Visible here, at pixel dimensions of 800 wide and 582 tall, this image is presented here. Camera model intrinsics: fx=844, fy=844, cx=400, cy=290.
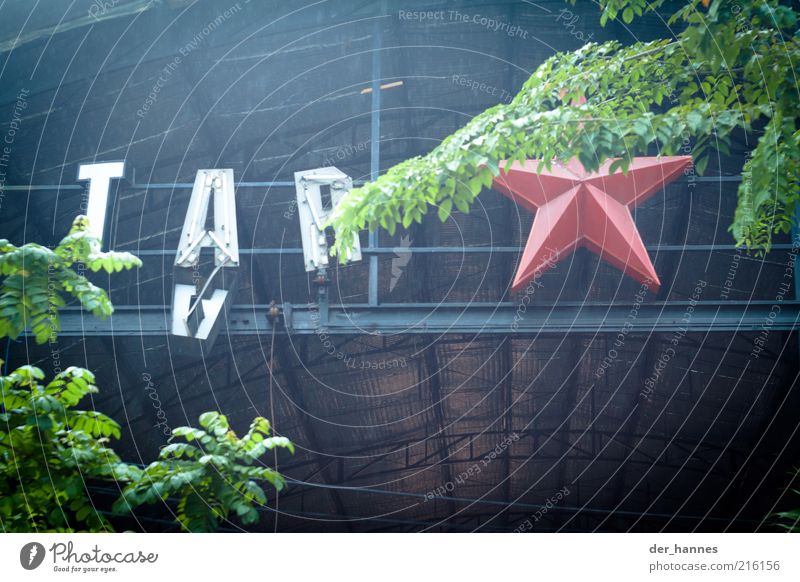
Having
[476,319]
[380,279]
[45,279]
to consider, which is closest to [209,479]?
[45,279]

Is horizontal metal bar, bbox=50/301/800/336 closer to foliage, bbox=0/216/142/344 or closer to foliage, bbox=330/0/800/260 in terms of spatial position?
foliage, bbox=330/0/800/260

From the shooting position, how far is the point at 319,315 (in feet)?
15.4

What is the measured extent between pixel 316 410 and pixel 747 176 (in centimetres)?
394

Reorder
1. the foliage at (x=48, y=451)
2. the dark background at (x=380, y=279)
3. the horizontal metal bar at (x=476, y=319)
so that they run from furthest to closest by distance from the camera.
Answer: the dark background at (x=380, y=279) → the horizontal metal bar at (x=476, y=319) → the foliage at (x=48, y=451)

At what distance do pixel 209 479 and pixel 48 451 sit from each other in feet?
1.83

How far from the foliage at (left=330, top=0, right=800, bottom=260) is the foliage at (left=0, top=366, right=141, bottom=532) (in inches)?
56.4

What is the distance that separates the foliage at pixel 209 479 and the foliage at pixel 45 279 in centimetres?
57

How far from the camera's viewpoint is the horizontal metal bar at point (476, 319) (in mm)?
4531

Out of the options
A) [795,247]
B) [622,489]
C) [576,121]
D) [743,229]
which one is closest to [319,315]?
[576,121]

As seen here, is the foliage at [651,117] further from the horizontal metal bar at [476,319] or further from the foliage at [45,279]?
the foliage at [45,279]

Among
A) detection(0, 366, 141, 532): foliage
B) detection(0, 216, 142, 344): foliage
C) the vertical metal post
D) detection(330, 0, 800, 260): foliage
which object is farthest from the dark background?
detection(0, 216, 142, 344): foliage

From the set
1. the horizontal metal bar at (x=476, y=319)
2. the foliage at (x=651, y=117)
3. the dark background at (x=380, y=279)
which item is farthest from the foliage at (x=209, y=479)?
the dark background at (x=380, y=279)

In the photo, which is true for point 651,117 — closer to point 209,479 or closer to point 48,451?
point 209,479

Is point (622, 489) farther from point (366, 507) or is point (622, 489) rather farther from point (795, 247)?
point (795, 247)
